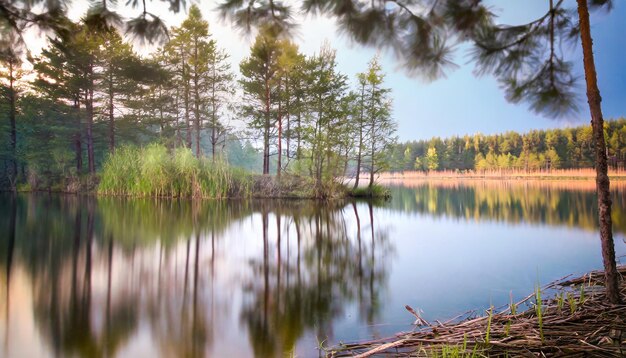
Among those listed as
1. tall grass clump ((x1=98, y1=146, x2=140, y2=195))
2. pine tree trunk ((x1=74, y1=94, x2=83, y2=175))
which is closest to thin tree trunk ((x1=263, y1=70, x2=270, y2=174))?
tall grass clump ((x1=98, y1=146, x2=140, y2=195))

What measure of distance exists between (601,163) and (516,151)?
197 feet

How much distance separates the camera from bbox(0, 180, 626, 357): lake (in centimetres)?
269

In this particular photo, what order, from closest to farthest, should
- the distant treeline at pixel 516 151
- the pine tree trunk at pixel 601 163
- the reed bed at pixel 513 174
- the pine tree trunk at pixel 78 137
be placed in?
the pine tree trunk at pixel 601 163, the pine tree trunk at pixel 78 137, the distant treeline at pixel 516 151, the reed bed at pixel 513 174

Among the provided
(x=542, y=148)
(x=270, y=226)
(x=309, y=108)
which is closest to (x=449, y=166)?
(x=542, y=148)

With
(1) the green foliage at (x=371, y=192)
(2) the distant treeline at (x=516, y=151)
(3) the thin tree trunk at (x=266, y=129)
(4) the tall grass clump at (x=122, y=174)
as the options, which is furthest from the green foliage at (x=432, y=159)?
(4) the tall grass clump at (x=122, y=174)

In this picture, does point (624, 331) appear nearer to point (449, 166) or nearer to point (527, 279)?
point (527, 279)

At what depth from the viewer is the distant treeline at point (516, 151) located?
36406 millimetres

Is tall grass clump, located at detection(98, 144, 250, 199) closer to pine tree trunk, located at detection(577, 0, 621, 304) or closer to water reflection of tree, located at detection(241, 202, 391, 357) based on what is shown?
water reflection of tree, located at detection(241, 202, 391, 357)

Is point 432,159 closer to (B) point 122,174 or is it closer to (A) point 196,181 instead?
(A) point 196,181

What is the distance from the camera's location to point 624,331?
79.8 inches

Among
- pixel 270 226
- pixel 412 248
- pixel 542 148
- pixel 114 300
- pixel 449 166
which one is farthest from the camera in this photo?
pixel 449 166

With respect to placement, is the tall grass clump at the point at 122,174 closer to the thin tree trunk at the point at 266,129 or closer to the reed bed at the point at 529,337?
the thin tree trunk at the point at 266,129

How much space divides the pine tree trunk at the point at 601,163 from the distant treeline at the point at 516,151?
3094cm

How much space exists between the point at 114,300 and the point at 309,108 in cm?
1586
